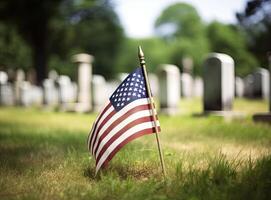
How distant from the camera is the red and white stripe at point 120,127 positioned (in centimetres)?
407

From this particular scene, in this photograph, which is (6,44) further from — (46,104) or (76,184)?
(76,184)

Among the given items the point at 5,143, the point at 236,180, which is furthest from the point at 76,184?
the point at 5,143

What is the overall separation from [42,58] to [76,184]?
24.0 m


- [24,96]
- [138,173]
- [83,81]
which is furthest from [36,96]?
[138,173]

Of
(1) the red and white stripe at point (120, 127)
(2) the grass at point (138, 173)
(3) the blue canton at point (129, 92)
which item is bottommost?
(2) the grass at point (138, 173)

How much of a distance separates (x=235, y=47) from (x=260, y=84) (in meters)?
29.6

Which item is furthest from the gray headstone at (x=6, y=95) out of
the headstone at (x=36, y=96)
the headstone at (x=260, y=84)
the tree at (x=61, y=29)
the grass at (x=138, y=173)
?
the grass at (x=138, y=173)

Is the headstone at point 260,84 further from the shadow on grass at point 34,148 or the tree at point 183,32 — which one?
the tree at point 183,32

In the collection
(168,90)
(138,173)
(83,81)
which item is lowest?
(138,173)

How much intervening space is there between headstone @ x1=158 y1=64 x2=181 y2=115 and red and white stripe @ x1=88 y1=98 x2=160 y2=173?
8.64 m

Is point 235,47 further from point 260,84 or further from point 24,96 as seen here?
point 24,96

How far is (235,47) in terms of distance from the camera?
4600 centimetres

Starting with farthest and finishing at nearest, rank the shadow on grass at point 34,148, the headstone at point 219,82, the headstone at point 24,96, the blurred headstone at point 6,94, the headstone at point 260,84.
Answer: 1. the blurred headstone at point 6,94
2. the headstone at point 24,96
3. the headstone at point 260,84
4. the headstone at point 219,82
5. the shadow on grass at point 34,148

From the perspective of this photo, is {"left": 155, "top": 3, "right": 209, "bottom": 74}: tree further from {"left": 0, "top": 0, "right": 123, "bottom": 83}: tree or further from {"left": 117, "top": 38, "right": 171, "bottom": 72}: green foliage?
{"left": 0, "top": 0, "right": 123, "bottom": 83}: tree
